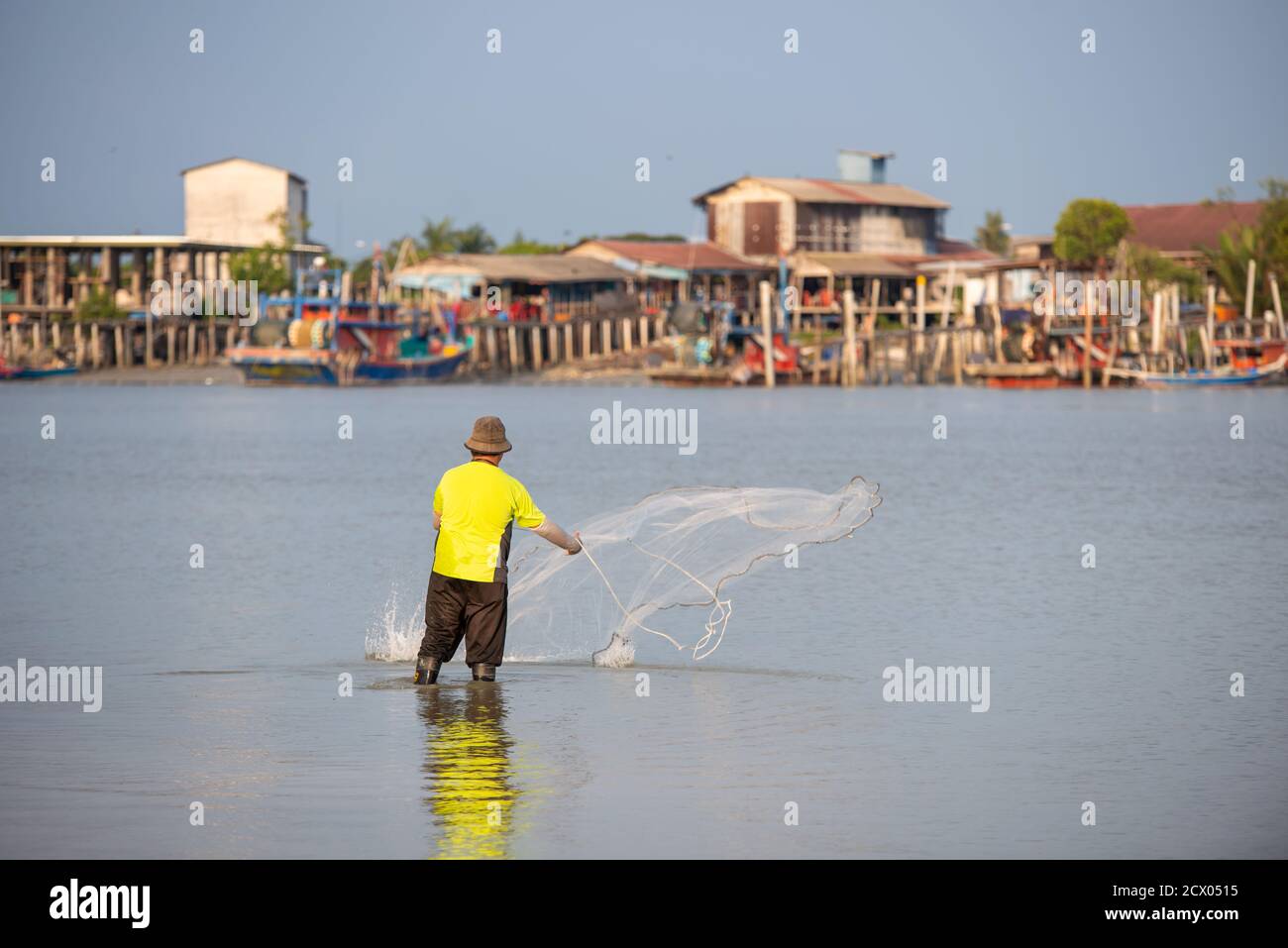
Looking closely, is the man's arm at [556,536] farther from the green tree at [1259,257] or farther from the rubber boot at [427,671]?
the green tree at [1259,257]

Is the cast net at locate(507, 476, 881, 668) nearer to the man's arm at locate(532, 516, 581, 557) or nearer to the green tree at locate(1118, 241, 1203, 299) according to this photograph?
the man's arm at locate(532, 516, 581, 557)

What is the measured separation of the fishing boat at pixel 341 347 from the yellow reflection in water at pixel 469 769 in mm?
72017

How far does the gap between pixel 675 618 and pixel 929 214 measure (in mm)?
85867

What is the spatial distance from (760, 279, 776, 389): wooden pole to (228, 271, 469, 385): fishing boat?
13.4 metres

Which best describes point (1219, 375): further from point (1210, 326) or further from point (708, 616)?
point (708, 616)

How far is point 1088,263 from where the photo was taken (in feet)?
291

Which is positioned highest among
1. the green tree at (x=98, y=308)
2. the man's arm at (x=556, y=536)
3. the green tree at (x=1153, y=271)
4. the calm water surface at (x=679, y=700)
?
the green tree at (x=1153, y=271)

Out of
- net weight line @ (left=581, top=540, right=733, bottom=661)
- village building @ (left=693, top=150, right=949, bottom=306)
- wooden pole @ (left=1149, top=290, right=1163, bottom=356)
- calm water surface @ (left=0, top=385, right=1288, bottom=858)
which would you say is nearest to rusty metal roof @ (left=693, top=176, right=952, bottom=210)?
village building @ (left=693, top=150, right=949, bottom=306)

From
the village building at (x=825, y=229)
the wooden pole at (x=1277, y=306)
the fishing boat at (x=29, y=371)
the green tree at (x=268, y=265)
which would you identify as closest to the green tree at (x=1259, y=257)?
the wooden pole at (x=1277, y=306)

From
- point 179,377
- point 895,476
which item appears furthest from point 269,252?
point 895,476

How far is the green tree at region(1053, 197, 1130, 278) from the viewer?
91.2 meters

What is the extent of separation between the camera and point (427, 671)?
13.1 meters

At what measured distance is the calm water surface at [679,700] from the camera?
32.0 ft
